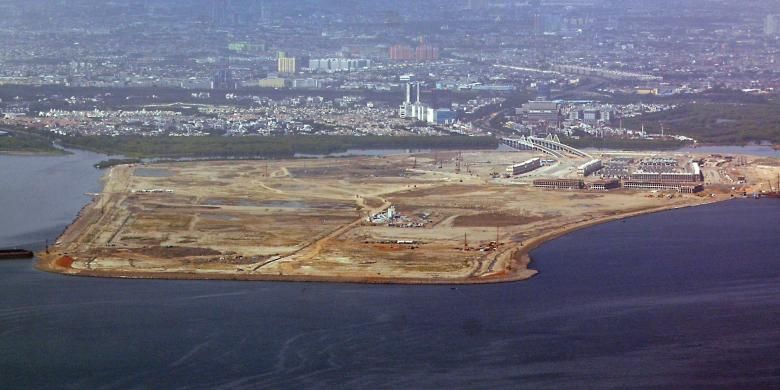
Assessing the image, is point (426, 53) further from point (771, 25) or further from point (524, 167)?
point (524, 167)

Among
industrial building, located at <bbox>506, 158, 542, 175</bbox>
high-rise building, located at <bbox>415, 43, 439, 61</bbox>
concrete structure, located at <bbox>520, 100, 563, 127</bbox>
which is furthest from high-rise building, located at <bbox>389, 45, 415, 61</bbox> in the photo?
industrial building, located at <bbox>506, 158, 542, 175</bbox>

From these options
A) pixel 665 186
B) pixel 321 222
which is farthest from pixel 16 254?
pixel 665 186

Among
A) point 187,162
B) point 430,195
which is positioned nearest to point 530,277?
point 430,195

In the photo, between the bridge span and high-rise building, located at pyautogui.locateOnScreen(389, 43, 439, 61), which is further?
high-rise building, located at pyautogui.locateOnScreen(389, 43, 439, 61)

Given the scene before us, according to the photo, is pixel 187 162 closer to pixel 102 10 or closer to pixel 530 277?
pixel 530 277

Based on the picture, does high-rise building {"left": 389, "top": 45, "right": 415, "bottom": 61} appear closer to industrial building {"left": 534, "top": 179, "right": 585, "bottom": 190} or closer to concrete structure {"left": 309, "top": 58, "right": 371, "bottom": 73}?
concrete structure {"left": 309, "top": 58, "right": 371, "bottom": 73}

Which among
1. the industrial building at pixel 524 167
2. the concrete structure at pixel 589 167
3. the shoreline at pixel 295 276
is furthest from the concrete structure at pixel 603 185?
the shoreline at pixel 295 276

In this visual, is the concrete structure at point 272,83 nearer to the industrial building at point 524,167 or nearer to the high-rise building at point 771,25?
the industrial building at point 524,167
